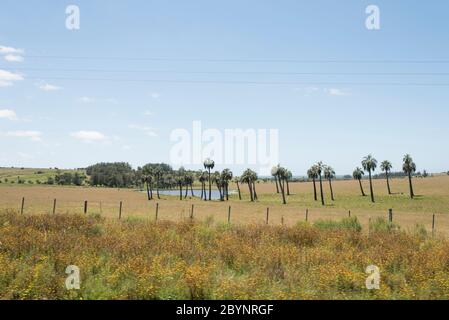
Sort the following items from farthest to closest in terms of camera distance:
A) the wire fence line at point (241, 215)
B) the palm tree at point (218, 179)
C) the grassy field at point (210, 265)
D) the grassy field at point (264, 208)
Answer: the palm tree at point (218, 179) < the grassy field at point (264, 208) < the wire fence line at point (241, 215) < the grassy field at point (210, 265)

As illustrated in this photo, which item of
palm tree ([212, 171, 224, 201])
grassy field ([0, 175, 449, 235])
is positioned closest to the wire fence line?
grassy field ([0, 175, 449, 235])

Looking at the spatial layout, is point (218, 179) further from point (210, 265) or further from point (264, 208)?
point (210, 265)

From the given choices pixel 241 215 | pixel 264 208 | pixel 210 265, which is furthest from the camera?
pixel 264 208

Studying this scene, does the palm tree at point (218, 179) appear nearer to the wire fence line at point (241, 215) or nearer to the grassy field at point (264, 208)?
the grassy field at point (264, 208)

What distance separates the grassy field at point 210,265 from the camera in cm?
991

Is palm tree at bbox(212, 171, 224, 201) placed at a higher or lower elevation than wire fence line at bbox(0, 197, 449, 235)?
higher

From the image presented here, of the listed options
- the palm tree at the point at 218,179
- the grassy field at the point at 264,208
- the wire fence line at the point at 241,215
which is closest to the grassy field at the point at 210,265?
the wire fence line at the point at 241,215

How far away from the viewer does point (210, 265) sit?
12.1 metres

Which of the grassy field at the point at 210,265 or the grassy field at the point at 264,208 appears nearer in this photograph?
the grassy field at the point at 210,265

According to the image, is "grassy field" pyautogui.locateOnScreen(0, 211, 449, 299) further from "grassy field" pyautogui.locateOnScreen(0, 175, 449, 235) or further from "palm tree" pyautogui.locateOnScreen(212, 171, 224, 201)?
"palm tree" pyautogui.locateOnScreen(212, 171, 224, 201)

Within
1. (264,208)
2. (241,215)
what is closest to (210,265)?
(241,215)

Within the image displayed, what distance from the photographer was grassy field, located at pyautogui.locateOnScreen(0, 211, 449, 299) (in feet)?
32.5

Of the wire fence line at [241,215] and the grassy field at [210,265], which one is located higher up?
the grassy field at [210,265]
